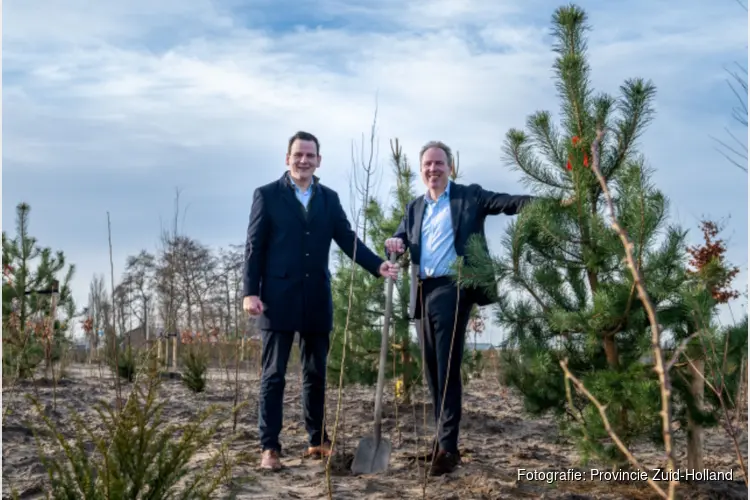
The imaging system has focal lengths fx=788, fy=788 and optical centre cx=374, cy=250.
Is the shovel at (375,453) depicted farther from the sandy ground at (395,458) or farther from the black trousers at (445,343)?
the black trousers at (445,343)

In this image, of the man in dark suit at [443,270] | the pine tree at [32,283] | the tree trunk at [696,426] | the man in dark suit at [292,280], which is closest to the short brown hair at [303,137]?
the man in dark suit at [292,280]

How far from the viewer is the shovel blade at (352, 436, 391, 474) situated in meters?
4.16

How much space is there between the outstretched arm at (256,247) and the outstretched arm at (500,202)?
1.19 metres

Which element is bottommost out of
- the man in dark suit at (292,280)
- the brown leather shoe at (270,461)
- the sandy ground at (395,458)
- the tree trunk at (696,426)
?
the sandy ground at (395,458)

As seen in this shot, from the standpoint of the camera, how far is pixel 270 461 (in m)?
4.15

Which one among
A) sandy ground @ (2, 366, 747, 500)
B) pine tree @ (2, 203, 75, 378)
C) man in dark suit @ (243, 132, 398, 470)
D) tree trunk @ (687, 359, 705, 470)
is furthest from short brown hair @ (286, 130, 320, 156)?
pine tree @ (2, 203, 75, 378)

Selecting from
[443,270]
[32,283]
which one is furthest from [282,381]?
[32,283]

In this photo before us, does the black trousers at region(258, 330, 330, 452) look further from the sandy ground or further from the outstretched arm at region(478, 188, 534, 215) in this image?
the outstretched arm at region(478, 188, 534, 215)

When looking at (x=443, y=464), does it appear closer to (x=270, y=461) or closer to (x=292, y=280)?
(x=270, y=461)

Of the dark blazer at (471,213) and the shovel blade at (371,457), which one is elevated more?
the dark blazer at (471,213)

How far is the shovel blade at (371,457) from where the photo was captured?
13.6 ft

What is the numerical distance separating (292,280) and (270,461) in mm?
961

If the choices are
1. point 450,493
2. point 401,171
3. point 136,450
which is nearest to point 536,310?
point 450,493

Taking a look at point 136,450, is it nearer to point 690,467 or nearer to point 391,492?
point 391,492
